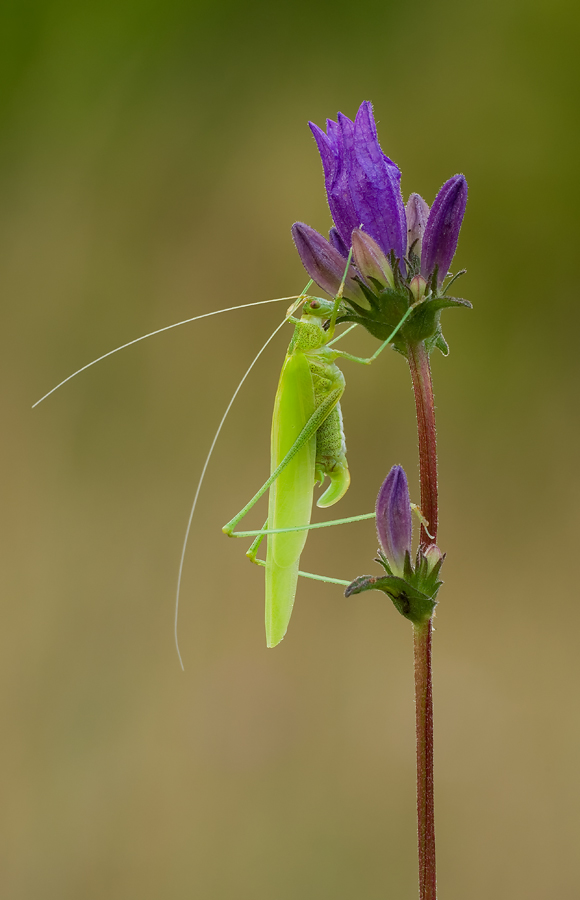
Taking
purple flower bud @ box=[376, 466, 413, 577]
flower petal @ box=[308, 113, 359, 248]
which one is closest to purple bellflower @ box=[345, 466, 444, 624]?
purple flower bud @ box=[376, 466, 413, 577]

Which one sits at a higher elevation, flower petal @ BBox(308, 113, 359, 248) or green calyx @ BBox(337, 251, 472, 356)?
flower petal @ BBox(308, 113, 359, 248)

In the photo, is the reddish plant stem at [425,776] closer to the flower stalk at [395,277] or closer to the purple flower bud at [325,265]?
→ the flower stalk at [395,277]

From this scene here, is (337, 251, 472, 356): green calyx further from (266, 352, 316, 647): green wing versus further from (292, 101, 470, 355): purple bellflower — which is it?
(266, 352, 316, 647): green wing

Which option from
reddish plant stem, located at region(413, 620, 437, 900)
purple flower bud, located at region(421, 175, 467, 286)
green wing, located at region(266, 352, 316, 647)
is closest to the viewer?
reddish plant stem, located at region(413, 620, 437, 900)

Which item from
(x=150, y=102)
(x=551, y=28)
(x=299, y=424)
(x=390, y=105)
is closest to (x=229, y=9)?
(x=150, y=102)

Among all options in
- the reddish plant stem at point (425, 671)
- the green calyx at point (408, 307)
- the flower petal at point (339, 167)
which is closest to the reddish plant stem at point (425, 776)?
the reddish plant stem at point (425, 671)

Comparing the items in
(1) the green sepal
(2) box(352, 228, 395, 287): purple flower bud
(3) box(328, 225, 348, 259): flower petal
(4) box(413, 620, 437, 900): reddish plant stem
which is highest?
(3) box(328, 225, 348, 259): flower petal
